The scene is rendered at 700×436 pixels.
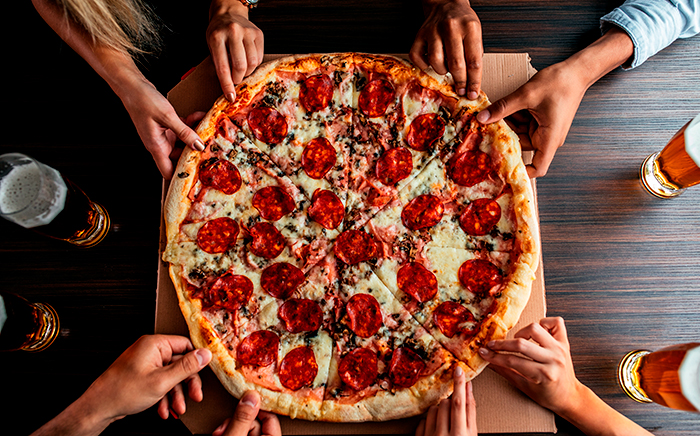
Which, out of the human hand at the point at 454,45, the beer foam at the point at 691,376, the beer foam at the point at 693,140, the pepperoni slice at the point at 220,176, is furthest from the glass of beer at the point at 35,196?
the beer foam at the point at 693,140

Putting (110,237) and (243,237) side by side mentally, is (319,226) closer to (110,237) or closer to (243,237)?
(243,237)

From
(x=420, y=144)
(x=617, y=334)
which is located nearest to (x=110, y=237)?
(x=420, y=144)

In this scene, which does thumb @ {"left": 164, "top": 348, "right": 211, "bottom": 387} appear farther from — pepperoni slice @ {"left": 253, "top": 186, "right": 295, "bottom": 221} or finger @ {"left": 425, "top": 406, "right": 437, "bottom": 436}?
finger @ {"left": 425, "top": 406, "right": 437, "bottom": 436}

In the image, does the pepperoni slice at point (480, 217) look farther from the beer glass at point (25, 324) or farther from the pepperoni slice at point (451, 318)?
the beer glass at point (25, 324)

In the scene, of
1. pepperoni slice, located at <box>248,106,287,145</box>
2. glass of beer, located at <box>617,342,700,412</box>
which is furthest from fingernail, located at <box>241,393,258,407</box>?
glass of beer, located at <box>617,342,700,412</box>

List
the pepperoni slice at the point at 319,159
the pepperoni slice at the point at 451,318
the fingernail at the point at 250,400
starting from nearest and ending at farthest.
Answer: the fingernail at the point at 250,400
the pepperoni slice at the point at 451,318
the pepperoni slice at the point at 319,159

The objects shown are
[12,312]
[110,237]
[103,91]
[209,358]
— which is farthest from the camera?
[103,91]
